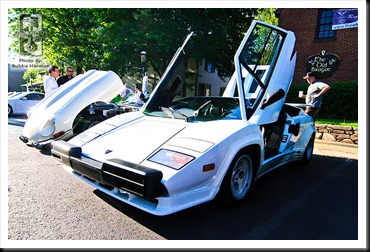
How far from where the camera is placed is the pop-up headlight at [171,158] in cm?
221

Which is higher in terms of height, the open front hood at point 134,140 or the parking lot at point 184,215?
the open front hood at point 134,140

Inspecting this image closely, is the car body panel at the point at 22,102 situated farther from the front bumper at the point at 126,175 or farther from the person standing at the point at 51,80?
the front bumper at the point at 126,175

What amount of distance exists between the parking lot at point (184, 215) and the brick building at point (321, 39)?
9.98 metres

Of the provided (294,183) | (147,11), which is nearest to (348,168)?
(294,183)

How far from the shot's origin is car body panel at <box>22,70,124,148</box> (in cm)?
462

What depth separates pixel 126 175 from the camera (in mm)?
2109

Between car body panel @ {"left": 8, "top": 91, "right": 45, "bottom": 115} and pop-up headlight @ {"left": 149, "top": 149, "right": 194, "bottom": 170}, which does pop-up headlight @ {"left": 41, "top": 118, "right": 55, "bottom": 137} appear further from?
car body panel @ {"left": 8, "top": 91, "right": 45, "bottom": 115}

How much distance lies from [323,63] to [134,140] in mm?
12517

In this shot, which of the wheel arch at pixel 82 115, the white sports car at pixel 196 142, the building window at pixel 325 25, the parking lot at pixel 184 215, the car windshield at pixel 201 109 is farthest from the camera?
the building window at pixel 325 25

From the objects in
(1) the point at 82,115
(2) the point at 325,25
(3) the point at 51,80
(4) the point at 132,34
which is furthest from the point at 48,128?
(2) the point at 325,25

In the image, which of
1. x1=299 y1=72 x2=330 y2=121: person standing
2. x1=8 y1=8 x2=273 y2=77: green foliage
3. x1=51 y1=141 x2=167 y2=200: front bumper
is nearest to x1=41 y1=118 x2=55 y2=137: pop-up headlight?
x1=51 y1=141 x2=167 y2=200: front bumper

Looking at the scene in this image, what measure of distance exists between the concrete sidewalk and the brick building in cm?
603

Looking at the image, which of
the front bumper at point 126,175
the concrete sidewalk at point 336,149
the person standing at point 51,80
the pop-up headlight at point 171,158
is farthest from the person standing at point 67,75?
the concrete sidewalk at point 336,149

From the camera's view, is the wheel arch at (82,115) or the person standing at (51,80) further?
the person standing at (51,80)
